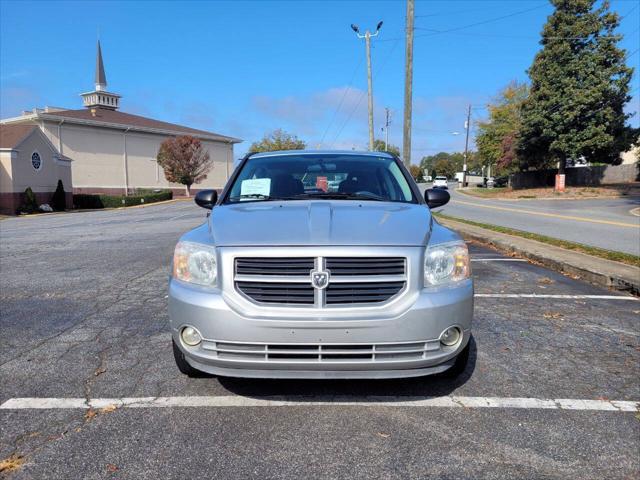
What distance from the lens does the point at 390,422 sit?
10.0 feet

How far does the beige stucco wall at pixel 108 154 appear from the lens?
43.4 metres

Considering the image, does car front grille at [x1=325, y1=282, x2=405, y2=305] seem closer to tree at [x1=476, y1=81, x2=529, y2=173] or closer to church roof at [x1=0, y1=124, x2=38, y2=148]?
church roof at [x1=0, y1=124, x2=38, y2=148]

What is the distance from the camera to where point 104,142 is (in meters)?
46.4

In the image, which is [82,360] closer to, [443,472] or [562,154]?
[443,472]

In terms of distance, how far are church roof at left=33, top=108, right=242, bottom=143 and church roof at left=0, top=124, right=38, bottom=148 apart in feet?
22.0

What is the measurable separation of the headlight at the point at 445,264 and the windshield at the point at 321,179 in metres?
1.09

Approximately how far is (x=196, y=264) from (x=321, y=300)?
33.8 inches

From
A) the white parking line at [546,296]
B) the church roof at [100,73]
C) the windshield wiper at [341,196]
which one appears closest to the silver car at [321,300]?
the windshield wiper at [341,196]

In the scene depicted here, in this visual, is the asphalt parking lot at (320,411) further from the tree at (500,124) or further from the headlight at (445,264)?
the tree at (500,124)

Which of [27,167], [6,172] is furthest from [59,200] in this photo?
[6,172]

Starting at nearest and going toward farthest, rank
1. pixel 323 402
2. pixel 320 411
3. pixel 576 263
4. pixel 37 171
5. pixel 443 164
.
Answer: pixel 320 411 < pixel 323 402 < pixel 576 263 < pixel 37 171 < pixel 443 164

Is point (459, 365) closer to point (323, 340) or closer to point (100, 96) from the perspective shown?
point (323, 340)

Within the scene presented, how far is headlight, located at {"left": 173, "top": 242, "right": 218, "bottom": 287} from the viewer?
→ 10.4 ft

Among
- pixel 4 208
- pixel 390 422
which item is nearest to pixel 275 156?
pixel 390 422
